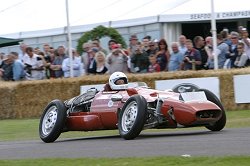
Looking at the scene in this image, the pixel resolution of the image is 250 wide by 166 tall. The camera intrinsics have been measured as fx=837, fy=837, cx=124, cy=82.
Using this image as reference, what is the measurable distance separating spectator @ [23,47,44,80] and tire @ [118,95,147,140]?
41.1ft

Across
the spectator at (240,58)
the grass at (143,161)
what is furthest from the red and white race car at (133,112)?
the spectator at (240,58)

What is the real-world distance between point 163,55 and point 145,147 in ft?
36.6

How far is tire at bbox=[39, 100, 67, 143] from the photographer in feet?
51.7

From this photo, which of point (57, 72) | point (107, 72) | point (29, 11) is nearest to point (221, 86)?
point (107, 72)

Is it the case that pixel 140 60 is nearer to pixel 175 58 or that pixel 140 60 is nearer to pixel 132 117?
pixel 175 58

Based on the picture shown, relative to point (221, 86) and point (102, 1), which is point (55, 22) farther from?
point (221, 86)

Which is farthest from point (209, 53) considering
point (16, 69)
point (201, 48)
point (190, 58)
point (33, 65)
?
point (16, 69)

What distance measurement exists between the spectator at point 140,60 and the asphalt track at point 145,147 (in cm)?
824

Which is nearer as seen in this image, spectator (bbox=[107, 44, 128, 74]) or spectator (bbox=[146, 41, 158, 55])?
spectator (bbox=[146, 41, 158, 55])

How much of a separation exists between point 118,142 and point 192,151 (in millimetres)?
2978

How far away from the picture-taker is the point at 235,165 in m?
9.81

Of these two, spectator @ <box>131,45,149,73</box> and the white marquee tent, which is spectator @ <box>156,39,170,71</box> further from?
the white marquee tent

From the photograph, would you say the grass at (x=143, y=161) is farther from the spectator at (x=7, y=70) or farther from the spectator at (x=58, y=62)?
the spectator at (x=7, y=70)

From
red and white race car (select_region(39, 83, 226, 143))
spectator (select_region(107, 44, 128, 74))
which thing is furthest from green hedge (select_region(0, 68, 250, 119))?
red and white race car (select_region(39, 83, 226, 143))
